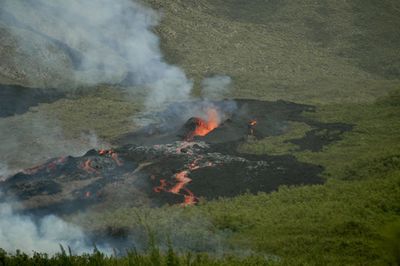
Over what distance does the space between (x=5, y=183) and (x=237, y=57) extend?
47.9m

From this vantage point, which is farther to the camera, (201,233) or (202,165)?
(202,165)

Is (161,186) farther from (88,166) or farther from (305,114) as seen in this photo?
(305,114)

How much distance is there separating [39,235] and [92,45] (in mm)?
47586

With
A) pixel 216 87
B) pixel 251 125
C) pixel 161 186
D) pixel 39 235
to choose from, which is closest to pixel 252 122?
pixel 251 125

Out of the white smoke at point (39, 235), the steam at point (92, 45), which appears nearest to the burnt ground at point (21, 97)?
the steam at point (92, 45)

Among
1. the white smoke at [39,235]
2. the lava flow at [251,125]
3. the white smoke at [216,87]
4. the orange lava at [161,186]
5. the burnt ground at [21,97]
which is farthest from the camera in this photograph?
the white smoke at [216,87]

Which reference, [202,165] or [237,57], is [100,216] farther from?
[237,57]

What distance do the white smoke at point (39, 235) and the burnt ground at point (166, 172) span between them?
1890mm

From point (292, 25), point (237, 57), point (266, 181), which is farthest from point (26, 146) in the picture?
point (292, 25)

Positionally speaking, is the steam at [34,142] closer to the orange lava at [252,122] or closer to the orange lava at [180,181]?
the orange lava at [180,181]

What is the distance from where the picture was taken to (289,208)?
2266 cm

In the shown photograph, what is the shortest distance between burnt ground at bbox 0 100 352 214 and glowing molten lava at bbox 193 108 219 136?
80 cm

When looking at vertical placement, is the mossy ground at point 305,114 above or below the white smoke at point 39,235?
above

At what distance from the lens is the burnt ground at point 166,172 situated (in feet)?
90.3
